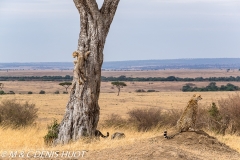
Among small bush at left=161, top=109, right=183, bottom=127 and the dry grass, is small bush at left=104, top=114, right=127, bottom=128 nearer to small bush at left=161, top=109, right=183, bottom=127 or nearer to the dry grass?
small bush at left=161, top=109, right=183, bottom=127

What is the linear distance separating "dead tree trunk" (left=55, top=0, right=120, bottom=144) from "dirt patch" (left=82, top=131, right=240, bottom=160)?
84.5 inches

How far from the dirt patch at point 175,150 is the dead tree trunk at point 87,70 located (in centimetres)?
215

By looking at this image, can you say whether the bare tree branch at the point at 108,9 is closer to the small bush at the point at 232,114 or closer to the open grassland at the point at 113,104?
the small bush at the point at 232,114

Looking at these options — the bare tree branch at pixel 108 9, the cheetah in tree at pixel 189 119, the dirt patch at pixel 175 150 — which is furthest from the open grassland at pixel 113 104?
the dirt patch at pixel 175 150

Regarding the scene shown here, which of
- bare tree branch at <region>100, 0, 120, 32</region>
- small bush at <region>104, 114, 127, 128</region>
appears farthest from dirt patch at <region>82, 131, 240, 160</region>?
small bush at <region>104, 114, 127, 128</region>

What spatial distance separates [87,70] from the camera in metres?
11.5

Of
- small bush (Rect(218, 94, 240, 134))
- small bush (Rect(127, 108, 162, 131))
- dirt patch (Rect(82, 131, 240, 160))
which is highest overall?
dirt patch (Rect(82, 131, 240, 160))

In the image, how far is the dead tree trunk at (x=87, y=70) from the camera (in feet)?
37.4

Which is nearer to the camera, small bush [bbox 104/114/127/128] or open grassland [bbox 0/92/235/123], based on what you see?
small bush [bbox 104/114/127/128]

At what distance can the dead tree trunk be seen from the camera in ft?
37.4

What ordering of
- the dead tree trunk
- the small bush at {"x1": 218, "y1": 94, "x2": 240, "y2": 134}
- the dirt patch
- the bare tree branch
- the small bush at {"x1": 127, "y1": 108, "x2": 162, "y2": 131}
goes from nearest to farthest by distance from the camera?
1. the dirt patch
2. the dead tree trunk
3. the bare tree branch
4. the small bush at {"x1": 218, "y1": 94, "x2": 240, "y2": 134}
5. the small bush at {"x1": 127, "y1": 108, "x2": 162, "y2": 131}

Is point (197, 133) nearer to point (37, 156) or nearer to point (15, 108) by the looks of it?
point (37, 156)

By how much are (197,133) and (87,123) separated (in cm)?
256

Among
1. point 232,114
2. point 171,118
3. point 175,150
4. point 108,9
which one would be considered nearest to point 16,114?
point 171,118
